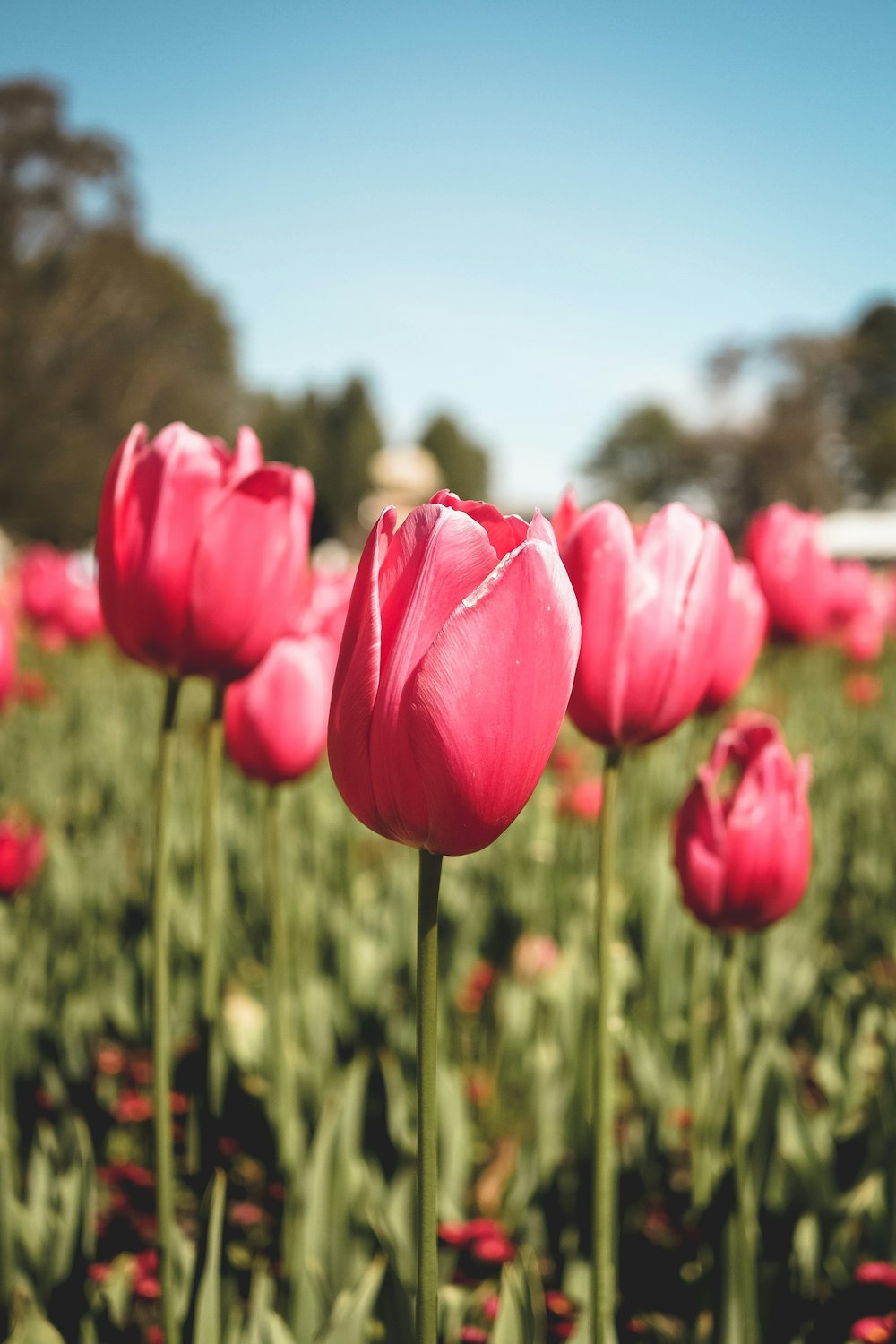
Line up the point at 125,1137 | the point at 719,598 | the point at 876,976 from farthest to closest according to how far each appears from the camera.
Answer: the point at 876,976 → the point at 125,1137 → the point at 719,598

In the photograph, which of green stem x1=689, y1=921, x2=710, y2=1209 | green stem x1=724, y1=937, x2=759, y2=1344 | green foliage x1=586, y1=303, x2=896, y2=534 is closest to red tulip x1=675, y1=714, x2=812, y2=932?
green stem x1=724, y1=937, x2=759, y2=1344

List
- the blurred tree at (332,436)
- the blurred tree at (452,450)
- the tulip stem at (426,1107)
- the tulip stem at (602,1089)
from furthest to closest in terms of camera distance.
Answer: the blurred tree at (452,450), the blurred tree at (332,436), the tulip stem at (602,1089), the tulip stem at (426,1107)

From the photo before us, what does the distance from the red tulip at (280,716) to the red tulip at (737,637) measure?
45 cm

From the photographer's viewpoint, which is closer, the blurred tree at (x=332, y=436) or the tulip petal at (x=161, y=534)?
the tulip petal at (x=161, y=534)

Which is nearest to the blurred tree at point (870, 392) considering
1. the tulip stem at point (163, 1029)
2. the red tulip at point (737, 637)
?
the red tulip at point (737, 637)

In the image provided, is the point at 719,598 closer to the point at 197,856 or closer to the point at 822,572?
the point at 822,572

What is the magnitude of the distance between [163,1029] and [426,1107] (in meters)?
0.35

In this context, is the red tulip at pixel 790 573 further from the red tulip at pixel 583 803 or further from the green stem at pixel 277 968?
the green stem at pixel 277 968

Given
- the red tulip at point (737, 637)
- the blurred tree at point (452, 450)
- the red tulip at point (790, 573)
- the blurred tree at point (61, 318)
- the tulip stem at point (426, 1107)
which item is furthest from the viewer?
the blurred tree at point (452, 450)

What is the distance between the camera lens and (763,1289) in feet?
3.78

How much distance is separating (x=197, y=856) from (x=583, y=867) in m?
0.96

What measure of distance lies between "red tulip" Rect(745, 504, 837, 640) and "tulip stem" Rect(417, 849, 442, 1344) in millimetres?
1856

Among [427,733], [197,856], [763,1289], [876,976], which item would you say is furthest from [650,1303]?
[197,856]

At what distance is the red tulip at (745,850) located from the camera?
100cm
